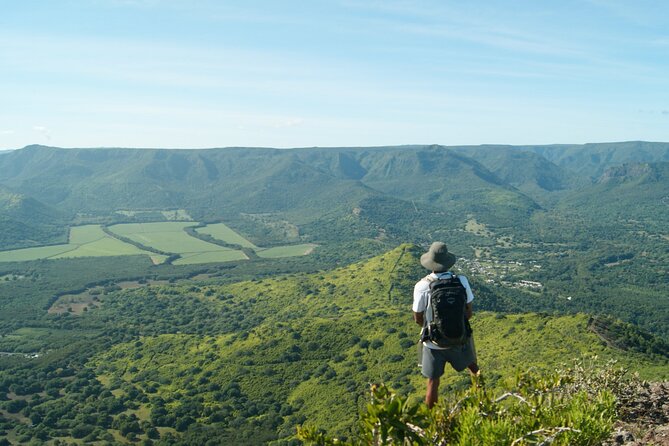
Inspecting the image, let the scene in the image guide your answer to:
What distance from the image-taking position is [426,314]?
10766 mm

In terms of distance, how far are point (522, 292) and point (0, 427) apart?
141513mm

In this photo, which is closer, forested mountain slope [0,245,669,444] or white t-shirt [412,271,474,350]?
white t-shirt [412,271,474,350]

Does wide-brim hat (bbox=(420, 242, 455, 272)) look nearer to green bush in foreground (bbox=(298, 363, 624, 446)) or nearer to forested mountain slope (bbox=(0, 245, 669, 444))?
green bush in foreground (bbox=(298, 363, 624, 446))

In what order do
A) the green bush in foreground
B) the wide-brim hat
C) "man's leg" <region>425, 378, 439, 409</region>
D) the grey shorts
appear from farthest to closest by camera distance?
the wide-brim hat → the grey shorts → "man's leg" <region>425, 378, 439, 409</region> → the green bush in foreground

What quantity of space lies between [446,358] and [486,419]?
1.75m

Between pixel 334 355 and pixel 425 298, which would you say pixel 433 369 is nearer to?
pixel 425 298

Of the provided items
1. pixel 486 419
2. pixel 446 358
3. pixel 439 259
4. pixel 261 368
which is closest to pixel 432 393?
pixel 446 358

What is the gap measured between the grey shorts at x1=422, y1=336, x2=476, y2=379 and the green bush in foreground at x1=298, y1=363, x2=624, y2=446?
61 cm

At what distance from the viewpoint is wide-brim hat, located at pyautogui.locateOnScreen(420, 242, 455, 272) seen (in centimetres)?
1097

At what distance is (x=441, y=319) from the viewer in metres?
10.4

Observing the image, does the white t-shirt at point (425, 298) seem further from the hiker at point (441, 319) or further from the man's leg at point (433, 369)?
the man's leg at point (433, 369)

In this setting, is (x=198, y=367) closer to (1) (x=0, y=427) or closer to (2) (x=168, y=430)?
(2) (x=168, y=430)

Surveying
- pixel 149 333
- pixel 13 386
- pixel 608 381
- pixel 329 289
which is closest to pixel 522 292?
pixel 329 289

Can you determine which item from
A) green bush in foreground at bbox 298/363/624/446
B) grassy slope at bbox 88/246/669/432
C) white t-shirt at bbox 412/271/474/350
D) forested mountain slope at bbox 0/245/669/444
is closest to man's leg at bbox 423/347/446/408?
white t-shirt at bbox 412/271/474/350
